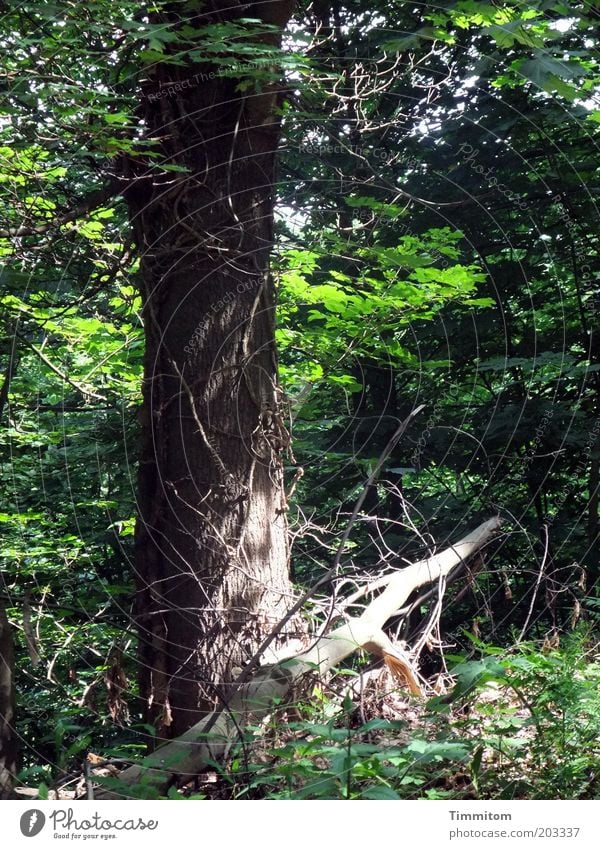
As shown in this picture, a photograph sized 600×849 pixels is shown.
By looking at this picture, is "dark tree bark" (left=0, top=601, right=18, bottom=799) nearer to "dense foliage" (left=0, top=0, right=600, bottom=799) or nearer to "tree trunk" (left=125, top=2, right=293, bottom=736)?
"dense foliage" (left=0, top=0, right=600, bottom=799)

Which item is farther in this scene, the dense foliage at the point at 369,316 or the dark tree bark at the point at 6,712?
the dense foliage at the point at 369,316

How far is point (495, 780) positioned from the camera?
9.09ft

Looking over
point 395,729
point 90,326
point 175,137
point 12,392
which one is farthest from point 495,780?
point 12,392

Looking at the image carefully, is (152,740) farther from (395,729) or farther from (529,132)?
(529,132)

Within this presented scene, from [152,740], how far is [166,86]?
Result: 3264 millimetres

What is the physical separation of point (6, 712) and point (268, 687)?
3.95 feet

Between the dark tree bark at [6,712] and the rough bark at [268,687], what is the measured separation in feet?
2.33

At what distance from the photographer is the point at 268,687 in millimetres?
3412
